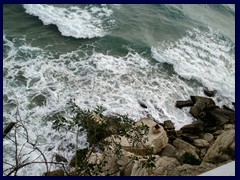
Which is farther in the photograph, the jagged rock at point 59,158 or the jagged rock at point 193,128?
the jagged rock at point 193,128

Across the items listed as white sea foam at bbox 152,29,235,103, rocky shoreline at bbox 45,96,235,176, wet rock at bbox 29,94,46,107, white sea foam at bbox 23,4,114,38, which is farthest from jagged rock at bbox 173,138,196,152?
white sea foam at bbox 23,4,114,38

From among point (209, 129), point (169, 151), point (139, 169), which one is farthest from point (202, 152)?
point (139, 169)

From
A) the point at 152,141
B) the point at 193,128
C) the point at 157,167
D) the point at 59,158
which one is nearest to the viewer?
the point at 157,167

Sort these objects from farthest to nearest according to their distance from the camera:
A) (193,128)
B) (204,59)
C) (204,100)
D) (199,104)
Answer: (204,59)
(204,100)
(199,104)
(193,128)

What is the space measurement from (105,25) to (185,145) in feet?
23.8

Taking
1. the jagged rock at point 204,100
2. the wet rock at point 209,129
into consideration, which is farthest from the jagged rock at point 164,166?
the jagged rock at point 204,100

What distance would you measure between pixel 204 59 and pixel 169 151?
5734 millimetres

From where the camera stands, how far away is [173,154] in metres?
7.38

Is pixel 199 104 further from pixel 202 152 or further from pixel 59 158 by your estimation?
pixel 59 158

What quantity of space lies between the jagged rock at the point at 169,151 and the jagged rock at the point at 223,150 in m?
1.04

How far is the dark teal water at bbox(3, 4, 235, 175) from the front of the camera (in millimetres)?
9117

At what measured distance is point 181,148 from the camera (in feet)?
25.3

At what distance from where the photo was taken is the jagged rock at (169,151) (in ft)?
24.3

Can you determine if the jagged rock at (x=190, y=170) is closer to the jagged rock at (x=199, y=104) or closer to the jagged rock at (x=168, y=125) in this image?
the jagged rock at (x=168, y=125)
